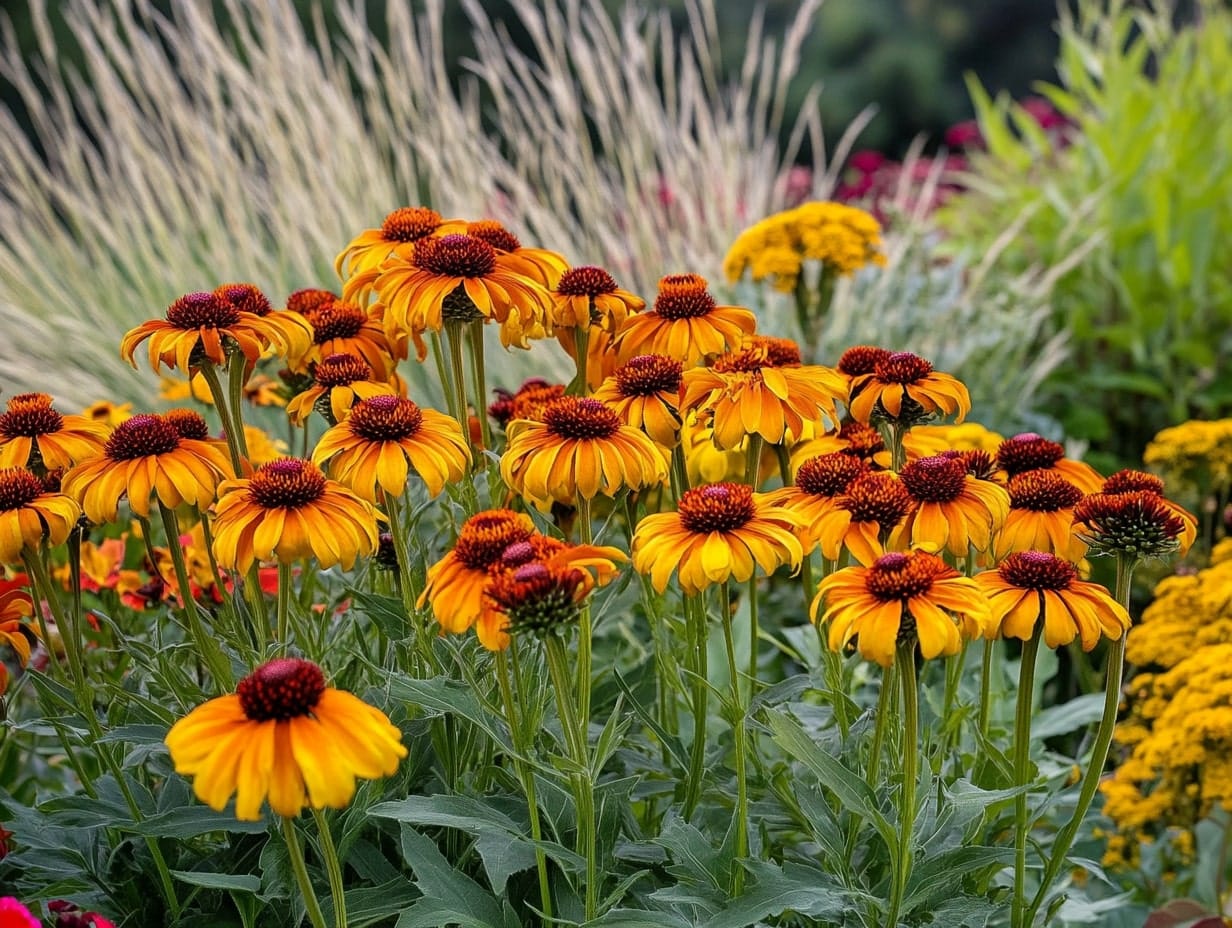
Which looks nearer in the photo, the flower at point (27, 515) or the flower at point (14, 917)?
→ the flower at point (14, 917)

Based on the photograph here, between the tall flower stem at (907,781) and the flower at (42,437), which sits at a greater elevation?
the flower at (42,437)

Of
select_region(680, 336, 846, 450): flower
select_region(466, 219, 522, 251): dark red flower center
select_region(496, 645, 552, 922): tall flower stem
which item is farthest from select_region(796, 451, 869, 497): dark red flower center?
select_region(466, 219, 522, 251): dark red flower center

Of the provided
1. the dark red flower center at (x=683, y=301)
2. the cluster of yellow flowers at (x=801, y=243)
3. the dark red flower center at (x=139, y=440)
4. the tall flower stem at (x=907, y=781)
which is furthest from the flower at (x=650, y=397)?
the cluster of yellow flowers at (x=801, y=243)

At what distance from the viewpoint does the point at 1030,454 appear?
4.49 feet

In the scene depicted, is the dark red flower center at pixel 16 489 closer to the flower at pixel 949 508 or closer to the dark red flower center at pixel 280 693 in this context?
the dark red flower center at pixel 280 693

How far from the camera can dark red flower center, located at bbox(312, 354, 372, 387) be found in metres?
1.34

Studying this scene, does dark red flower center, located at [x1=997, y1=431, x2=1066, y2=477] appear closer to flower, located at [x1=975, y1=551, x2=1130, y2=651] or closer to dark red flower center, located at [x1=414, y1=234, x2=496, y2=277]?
flower, located at [x1=975, y1=551, x2=1130, y2=651]

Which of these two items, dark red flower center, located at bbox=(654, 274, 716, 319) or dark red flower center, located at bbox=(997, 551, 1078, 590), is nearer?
dark red flower center, located at bbox=(997, 551, 1078, 590)

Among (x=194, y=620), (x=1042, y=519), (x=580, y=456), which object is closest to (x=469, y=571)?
(x=580, y=456)

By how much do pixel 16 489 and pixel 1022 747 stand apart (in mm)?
1004

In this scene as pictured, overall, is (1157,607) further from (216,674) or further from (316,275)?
(316,275)

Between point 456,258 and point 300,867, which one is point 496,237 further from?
point 300,867

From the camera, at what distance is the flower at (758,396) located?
48.0 inches

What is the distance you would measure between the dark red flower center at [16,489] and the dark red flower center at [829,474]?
76cm
